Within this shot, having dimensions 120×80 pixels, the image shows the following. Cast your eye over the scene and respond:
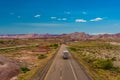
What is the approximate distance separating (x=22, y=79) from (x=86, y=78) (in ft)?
28.1

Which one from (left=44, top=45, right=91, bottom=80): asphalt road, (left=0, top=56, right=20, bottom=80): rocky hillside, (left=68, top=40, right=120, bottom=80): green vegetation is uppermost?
(left=0, top=56, right=20, bottom=80): rocky hillside

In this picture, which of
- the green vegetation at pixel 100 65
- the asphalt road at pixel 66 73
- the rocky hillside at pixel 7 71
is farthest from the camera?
the green vegetation at pixel 100 65

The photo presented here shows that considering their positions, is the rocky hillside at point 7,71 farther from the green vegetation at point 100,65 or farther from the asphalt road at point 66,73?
the green vegetation at point 100,65

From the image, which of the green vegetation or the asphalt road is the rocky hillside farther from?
the green vegetation

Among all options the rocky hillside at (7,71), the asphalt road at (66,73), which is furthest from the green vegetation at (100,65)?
the rocky hillside at (7,71)

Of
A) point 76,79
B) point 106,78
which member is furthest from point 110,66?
point 76,79

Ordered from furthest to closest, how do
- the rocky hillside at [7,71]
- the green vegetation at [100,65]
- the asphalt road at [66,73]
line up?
the green vegetation at [100,65] < the rocky hillside at [7,71] < the asphalt road at [66,73]

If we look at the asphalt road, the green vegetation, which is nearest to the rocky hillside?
the asphalt road

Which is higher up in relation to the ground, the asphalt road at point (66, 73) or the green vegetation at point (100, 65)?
the asphalt road at point (66, 73)

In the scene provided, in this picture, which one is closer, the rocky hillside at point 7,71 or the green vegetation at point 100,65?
the rocky hillside at point 7,71

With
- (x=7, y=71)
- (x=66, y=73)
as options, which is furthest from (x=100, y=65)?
(x=7, y=71)

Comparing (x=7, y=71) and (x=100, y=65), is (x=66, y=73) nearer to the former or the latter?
(x=7, y=71)

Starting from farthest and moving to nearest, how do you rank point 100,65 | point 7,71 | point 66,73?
point 100,65
point 66,73
point 7,71

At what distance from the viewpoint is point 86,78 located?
28.9 metres
